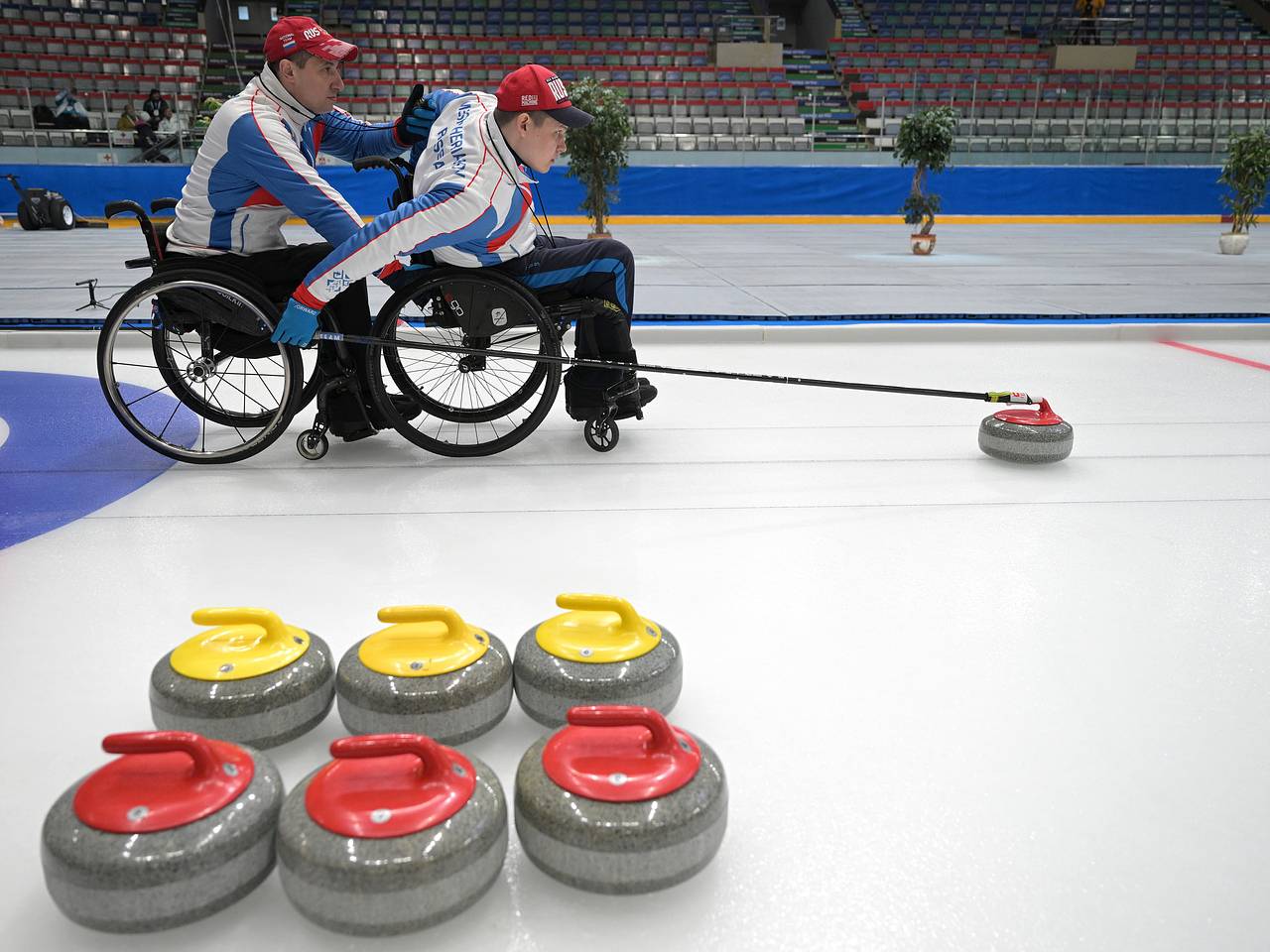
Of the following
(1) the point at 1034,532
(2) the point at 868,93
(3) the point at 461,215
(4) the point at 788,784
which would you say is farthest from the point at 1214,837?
(2) the point at 868,93

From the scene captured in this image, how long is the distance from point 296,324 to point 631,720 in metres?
1.67

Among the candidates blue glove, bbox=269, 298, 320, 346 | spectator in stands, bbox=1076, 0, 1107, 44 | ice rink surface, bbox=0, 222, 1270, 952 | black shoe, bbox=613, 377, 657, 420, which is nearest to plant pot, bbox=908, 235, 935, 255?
ice rink surface, bbox=0, 222, 1270, 952

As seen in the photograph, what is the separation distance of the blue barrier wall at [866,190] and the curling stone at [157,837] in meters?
11.4

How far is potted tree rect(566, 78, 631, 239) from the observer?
27.8ft

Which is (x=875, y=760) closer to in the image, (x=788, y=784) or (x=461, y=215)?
(x=788, y=784)

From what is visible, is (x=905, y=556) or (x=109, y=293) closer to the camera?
(x=905, y=556)

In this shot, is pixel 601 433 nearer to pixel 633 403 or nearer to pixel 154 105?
pixel 633 403

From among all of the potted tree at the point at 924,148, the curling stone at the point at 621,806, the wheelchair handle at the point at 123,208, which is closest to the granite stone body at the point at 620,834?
the curling stone at the point at 621,806

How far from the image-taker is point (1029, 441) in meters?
2.61

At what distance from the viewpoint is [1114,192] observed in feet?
43.8

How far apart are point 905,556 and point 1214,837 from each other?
0.93 metres

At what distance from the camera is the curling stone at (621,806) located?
39.6 inches

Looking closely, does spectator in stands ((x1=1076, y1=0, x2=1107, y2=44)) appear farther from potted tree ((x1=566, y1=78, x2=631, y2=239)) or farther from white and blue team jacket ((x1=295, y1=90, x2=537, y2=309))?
white and blue team jacket ((x1=295, y1=90, x2=537, y2=309))

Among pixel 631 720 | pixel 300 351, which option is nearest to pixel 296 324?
Result: pixel 300 351
